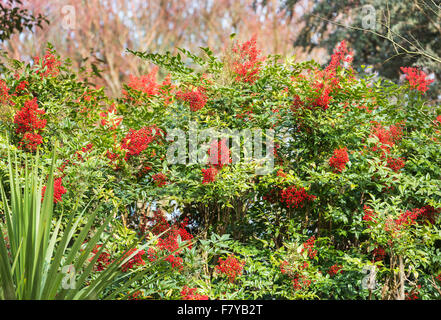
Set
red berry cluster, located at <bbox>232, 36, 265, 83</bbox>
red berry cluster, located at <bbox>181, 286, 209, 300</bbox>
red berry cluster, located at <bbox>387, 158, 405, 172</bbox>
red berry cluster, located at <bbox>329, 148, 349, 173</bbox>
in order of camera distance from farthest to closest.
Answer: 1. red berry cluster, located at <bbox>232, 36, 265, 83</bbox>
2. red berry cluster, located at <bbox>387, 158, 405, 172</bbox>
3. red berry cluster, located at <bbox>329, 148, 349, 173</bbox>
4. red berry cluster, located at <bbox>181, 286, 209, 300</bbox>

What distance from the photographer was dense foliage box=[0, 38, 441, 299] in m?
2.73

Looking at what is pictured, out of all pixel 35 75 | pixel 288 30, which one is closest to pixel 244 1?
pixel 288 30

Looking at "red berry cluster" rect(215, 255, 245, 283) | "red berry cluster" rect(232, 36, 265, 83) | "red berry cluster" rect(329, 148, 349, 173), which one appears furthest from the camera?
"red berry cluster" rect(232, 36, 265, 83)

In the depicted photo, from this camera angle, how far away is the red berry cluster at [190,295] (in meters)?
2.50

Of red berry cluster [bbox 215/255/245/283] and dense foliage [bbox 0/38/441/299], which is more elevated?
dense foliage [bbox 0/38/441/299]

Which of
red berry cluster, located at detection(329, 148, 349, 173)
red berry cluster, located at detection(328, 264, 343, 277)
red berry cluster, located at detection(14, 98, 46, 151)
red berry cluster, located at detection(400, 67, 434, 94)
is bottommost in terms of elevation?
red berry cluster, located at detection(328, 264, 343, 277)

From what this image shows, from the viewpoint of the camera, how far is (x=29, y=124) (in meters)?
3.08

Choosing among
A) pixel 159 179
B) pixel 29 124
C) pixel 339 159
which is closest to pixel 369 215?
pixel 339 159

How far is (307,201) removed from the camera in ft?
9.93

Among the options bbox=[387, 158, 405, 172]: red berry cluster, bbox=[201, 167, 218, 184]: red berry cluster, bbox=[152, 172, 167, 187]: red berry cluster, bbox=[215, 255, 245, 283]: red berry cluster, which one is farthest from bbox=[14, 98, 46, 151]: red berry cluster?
bbox=[387, 158, 405, 172]: red berry cluster

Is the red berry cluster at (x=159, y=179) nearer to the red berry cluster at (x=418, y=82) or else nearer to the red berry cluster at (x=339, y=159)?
the red berry cluster at (x=339, y=159)

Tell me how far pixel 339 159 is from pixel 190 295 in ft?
4.19

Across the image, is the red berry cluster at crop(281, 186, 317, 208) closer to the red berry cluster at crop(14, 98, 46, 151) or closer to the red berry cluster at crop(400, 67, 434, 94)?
the red berry cluster at crop(400, 67, 434, 94)

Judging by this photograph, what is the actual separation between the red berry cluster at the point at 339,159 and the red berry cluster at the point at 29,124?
2.05 meters
